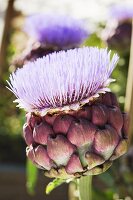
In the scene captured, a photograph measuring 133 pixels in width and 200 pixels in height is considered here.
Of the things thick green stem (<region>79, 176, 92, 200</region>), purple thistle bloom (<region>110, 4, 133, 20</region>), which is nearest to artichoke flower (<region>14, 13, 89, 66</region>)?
purple thistle bloom (<region>110, 4, 133, 20</region>)

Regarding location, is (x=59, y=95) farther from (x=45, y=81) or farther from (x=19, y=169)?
(x=19, y=169)

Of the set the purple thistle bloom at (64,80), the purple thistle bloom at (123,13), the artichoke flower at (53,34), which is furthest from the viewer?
the purple thistle bloom at (123,13)

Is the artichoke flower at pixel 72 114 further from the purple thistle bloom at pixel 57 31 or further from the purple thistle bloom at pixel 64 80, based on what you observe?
the purple thistle bloom at pixel 57 31

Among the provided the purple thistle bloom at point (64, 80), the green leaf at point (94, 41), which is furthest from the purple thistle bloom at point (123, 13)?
the purple thistle bloom at point (64, 80)

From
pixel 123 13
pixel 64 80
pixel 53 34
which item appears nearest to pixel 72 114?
pixel 64 80

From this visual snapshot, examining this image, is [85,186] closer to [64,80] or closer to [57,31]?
[64,80]

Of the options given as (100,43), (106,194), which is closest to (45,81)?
(106,194)
